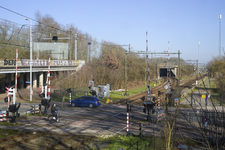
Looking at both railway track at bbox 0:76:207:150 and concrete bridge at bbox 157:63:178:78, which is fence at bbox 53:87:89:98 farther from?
concrete bridge at bbox 157:63:178:78

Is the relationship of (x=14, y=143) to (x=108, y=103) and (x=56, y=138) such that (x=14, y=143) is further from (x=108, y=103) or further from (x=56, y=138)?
(x=108, y=103)

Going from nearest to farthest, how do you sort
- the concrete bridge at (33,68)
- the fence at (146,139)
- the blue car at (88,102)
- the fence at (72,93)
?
the fence at (146,139), the blue car at (88,102), the concrete bridge at (33,68), the fence at (72,93)

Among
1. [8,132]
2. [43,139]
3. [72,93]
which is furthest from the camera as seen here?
[72,93]

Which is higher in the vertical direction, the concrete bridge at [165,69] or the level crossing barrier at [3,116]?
the concrete bridge at [165,69]

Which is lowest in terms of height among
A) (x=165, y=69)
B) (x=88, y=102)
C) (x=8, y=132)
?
(x=8, y=132)

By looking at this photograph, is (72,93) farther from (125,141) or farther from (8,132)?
(125,141)

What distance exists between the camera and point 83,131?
15172 millimetres

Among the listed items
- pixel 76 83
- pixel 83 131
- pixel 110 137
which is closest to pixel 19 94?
pixel 76 83

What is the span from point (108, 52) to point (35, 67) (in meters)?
→ 21.4

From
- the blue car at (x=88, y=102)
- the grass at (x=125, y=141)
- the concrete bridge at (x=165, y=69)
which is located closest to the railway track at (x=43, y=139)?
the grass at (x=125, y=141)

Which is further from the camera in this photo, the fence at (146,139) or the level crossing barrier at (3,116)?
the level crossing barrier at (3,116)

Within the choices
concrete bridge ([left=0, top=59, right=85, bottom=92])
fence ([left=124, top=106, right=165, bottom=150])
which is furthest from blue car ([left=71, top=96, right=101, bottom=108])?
concrete bridge ([left=0, top=59, right=85, bottom=92])

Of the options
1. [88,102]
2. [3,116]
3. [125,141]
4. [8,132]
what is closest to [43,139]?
[8,132]

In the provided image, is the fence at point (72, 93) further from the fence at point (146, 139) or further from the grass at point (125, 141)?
the grass at point (125, 141)
